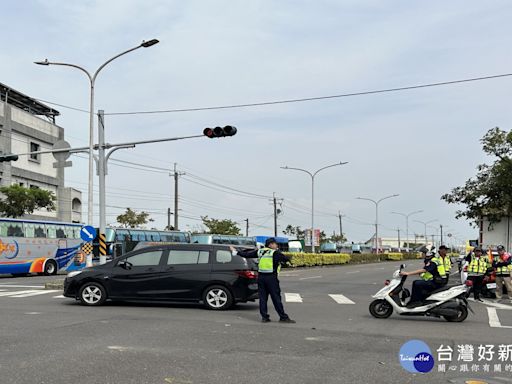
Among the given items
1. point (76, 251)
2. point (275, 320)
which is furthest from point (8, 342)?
point (76, 251)

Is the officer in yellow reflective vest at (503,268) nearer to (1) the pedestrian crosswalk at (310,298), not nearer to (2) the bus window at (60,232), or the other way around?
(1) the pedestrian crosswalk at (310,298)

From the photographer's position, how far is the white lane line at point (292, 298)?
16.0 meters

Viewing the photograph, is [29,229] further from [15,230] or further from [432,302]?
[432,302]

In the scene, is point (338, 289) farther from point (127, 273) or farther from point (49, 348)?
point (49, 348)

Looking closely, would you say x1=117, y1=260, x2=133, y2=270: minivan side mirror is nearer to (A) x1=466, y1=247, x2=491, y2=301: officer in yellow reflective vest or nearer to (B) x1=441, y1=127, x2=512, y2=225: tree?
(A) x1=466, y1=247, x2=491, y2=301: officer in yellow reflective vest

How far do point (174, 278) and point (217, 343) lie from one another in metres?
5.01

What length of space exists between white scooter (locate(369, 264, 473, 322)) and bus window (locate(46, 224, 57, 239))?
27104 mm

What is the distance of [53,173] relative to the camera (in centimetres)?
5809

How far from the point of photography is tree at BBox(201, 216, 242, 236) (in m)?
80.6

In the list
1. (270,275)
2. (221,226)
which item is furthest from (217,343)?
(221,226)

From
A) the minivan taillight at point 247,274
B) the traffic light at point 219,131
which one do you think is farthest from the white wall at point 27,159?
the minivan taillight at point 247,274

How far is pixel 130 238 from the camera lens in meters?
42.6

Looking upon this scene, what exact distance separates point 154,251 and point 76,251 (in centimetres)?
2540

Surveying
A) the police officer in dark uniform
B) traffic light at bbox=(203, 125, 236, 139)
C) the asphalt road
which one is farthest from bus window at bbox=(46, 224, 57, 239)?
the police officer in dark uniform
